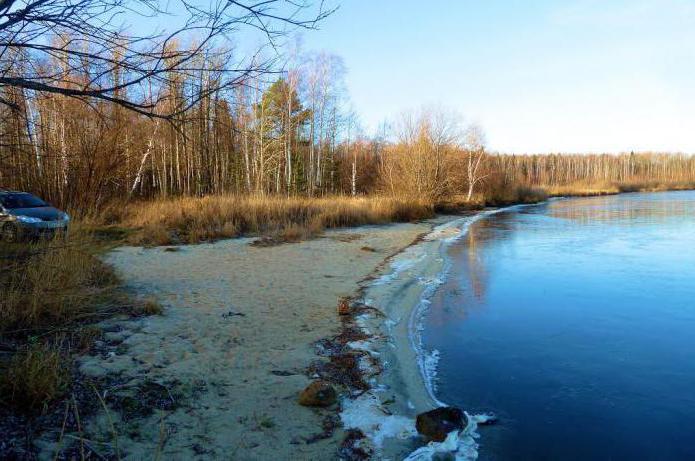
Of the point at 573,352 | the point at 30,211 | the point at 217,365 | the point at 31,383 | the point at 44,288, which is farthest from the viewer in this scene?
the point at 30,211

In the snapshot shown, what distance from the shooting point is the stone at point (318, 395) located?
4.56 m

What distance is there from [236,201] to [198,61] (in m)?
17.3

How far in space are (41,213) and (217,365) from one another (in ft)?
36.6

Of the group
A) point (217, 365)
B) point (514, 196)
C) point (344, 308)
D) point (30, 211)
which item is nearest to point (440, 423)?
point (217, 365)

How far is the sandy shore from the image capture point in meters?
3.82

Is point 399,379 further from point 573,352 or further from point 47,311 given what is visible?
point 47,311

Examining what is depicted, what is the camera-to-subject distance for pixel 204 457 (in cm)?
362

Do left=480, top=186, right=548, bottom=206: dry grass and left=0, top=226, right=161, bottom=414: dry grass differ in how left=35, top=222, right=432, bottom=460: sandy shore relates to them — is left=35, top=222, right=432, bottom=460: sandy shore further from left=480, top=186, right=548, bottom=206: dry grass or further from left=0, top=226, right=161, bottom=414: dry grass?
left=480, top=186, right=548, bottom=206: dry grass

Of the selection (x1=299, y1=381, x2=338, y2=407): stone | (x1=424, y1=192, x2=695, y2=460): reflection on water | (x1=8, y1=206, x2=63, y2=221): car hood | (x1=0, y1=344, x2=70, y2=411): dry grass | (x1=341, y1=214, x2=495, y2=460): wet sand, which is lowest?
(x1=424, y1=192, x2=695, y2=460): reflection on water

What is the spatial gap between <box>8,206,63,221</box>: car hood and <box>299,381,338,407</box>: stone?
12.0 meters

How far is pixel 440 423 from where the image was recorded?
4234 mm

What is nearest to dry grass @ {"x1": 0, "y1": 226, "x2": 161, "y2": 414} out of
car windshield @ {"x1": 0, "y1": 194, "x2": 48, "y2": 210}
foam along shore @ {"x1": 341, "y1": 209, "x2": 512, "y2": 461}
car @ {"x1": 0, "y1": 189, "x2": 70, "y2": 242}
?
foam along shore @ {"x1": 341, "y1": 209, "x2": 512, "y2": 461}

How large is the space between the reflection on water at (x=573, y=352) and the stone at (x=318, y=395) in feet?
4.27

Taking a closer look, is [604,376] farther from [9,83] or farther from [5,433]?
[9,83]
